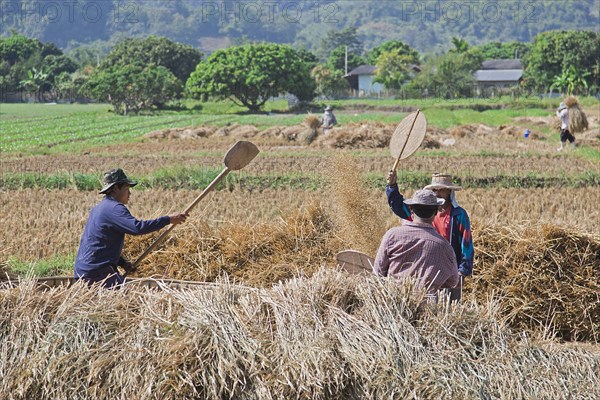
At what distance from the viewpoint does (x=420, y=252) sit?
15.0 feet

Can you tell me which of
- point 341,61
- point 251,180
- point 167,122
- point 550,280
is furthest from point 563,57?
point 550,280

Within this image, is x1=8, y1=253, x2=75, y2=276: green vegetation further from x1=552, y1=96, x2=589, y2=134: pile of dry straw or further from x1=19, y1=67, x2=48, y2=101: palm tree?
x1=19, y1=67, x2=48, y2=101: palm tree

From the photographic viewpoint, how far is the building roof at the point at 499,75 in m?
75.1

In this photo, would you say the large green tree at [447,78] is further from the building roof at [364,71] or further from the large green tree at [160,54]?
the building roof at [364,71]

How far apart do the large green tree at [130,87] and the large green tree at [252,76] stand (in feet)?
8.54

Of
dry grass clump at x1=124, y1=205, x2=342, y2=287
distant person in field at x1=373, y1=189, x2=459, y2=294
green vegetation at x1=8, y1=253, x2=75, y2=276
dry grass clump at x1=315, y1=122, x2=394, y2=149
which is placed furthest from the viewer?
dry grass clump at x1=315, y1=122, x2=394, y2=149

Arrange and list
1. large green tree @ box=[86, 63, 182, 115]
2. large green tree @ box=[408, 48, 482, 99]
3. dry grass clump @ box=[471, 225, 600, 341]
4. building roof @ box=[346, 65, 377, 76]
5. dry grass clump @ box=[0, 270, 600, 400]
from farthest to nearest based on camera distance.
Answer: building roof @ box=[346, 65, 377, 76] < large green tree @ box=[408, 48, 482, 99] < large green tree @ box=[86, 63, 182, 115] < dry grass clump @ box=[471, 225, 600, 341] < dry grass clump @ box=[0, 270, 600, 400]

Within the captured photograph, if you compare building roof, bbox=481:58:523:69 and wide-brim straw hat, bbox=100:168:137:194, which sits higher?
wide-brim straw hat, bbox=100:168:137:194

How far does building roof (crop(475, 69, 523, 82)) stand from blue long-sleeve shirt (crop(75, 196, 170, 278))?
7216cm

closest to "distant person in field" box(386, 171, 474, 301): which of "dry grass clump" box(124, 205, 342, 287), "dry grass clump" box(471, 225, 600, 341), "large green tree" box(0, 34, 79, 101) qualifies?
"dry grass clump" box(471, 225, 600, 341)

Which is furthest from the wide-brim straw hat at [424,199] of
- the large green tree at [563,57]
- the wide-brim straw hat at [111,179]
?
the large green tree at [563,57]

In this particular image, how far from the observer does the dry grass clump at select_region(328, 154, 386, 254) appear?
7225 mm

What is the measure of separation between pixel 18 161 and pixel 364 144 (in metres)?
8.90

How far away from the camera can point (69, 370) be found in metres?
3.86
